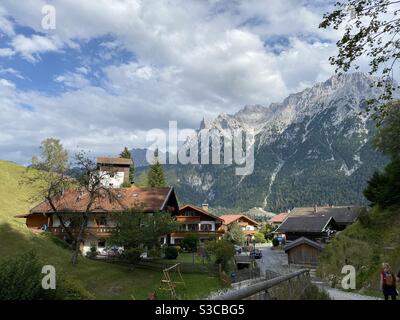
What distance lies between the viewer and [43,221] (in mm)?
57188

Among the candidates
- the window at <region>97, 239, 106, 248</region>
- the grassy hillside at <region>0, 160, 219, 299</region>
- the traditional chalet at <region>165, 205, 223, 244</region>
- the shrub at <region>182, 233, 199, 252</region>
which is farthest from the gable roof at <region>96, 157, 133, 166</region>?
the grassy hillside at <region>0, 160, 219, 299</region>

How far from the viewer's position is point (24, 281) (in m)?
13.3

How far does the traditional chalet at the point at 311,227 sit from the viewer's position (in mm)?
64312

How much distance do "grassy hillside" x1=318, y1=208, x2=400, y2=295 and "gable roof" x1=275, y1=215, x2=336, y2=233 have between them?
22.2m

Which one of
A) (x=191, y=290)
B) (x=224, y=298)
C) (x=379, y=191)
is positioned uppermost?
(x=379, y=191)

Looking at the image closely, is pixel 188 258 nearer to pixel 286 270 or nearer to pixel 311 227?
pixel 286 270

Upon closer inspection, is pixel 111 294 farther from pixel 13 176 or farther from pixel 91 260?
pixel 13 176

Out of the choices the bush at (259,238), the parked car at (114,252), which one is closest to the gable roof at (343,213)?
the bush at (259,238)

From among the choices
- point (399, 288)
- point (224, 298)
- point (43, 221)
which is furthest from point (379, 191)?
point (43, 221)

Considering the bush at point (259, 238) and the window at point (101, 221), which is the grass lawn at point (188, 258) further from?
the bush at point (259, 238)

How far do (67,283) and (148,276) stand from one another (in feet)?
70.2

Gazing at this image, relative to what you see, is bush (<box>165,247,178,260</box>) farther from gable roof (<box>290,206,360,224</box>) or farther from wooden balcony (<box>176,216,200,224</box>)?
gable roof (<box>290,206,360,224</box>)

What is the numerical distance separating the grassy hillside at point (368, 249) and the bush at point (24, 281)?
20969 millimetres

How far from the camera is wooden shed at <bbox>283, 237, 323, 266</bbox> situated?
52.4m
